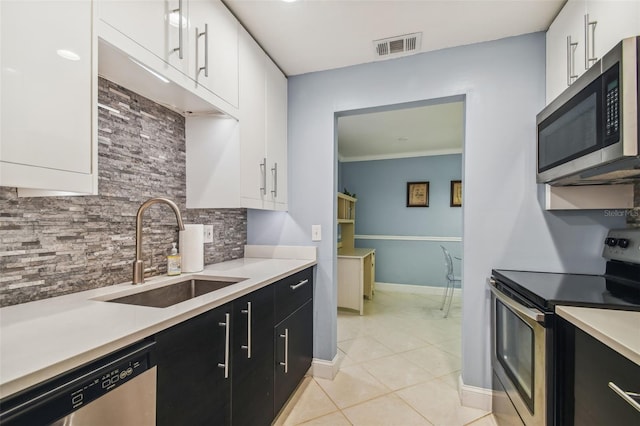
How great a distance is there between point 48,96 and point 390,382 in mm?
2377

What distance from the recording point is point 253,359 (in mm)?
1370

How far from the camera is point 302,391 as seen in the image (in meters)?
1.99

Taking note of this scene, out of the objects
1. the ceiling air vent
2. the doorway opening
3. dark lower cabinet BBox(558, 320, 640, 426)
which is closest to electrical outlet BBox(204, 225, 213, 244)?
the ceiling air vent

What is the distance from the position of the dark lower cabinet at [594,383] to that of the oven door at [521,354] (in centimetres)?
8

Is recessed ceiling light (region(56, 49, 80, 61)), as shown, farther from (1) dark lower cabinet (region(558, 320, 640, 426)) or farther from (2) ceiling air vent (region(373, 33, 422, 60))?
(1) dark lower cabinet (region(558, 320, 640, 426))

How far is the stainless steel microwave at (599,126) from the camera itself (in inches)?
37.7

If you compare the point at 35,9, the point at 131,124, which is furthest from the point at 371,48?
the point at 35,9

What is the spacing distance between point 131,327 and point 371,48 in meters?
2.01

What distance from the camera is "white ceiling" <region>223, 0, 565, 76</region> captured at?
5.15 ft

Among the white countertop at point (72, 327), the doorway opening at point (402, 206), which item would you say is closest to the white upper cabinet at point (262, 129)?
the white countertop at point (72, 327)

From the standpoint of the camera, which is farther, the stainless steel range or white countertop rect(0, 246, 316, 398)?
the stainless steel range

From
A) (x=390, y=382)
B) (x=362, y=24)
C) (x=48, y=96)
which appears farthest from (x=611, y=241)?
(x=48, y=96)

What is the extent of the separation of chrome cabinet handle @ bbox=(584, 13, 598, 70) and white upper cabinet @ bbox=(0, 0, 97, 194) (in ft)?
6.41

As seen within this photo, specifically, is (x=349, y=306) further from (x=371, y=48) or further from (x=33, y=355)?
(x=33, y=355)
